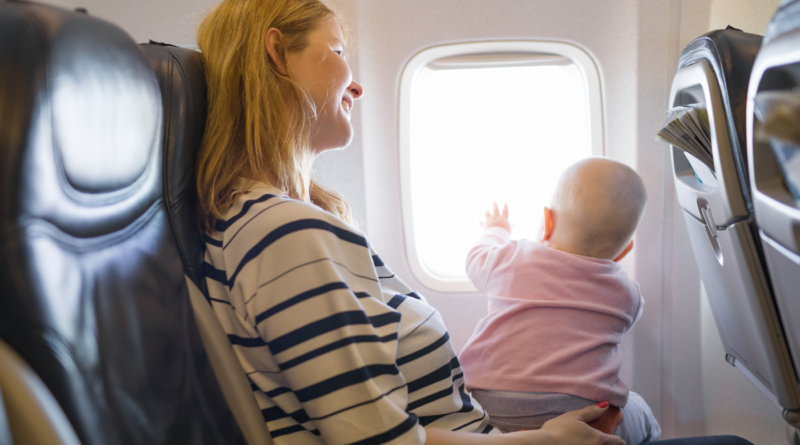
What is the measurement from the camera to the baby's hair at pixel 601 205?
1411mm

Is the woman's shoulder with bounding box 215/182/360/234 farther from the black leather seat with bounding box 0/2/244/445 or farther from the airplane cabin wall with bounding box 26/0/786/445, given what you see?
the airplane cabin wall with bounding box 26/0/786/445

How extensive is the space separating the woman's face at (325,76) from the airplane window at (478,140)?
779mm

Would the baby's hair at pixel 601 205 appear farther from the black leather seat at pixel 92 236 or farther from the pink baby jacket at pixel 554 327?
the black leather seat at pixel 92 236

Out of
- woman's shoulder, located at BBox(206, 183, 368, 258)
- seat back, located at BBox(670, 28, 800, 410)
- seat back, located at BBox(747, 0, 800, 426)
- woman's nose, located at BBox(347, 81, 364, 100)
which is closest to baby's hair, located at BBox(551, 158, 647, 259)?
seat back, located at BBox(670, 28, 800, 410)

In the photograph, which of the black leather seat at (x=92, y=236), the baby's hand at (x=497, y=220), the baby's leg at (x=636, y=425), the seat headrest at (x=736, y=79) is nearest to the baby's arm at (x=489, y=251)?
the baby's hand at (x=497, y=220)

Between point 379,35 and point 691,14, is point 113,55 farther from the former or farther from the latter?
point 691,14

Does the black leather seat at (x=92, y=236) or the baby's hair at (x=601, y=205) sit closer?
the black leather seat at (x=92, y=236)

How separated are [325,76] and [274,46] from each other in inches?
4.6

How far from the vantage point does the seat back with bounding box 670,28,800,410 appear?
1040 mm

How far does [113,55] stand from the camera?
0.62 m

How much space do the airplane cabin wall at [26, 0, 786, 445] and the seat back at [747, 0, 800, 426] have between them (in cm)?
89

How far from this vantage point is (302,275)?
0.76 m

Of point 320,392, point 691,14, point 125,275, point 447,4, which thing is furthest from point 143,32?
point 691,14

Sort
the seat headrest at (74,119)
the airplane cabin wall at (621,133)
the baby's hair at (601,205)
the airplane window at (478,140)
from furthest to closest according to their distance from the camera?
the airplane window at (478,140), the airplane cabin wall at (621,133), the baby's hair at (601,205), the seat headrest at (74,119)
